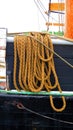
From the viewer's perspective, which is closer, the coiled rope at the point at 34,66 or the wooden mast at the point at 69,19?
the coiled rope at the point at 34,66

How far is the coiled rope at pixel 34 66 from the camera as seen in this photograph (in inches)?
187

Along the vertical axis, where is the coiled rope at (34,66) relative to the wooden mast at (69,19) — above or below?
below

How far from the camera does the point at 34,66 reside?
4.73 m

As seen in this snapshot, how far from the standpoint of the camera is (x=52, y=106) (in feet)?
15.3

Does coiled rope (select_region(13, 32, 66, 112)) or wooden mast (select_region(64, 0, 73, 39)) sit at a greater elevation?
wooden mast (select_region(64, 0, 73, 39))

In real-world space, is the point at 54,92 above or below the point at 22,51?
below

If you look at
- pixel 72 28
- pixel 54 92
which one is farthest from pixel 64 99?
pixel 72 28

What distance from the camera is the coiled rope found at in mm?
4738

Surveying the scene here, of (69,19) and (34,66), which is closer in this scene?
(34,66)

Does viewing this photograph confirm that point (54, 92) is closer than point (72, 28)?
Yes

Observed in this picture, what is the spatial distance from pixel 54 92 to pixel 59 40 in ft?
2.00

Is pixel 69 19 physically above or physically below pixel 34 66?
above

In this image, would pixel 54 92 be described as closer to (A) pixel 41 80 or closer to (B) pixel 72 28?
(A) pixel 41 80

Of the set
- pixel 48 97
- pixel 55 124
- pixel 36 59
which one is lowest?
pixel 55 124
